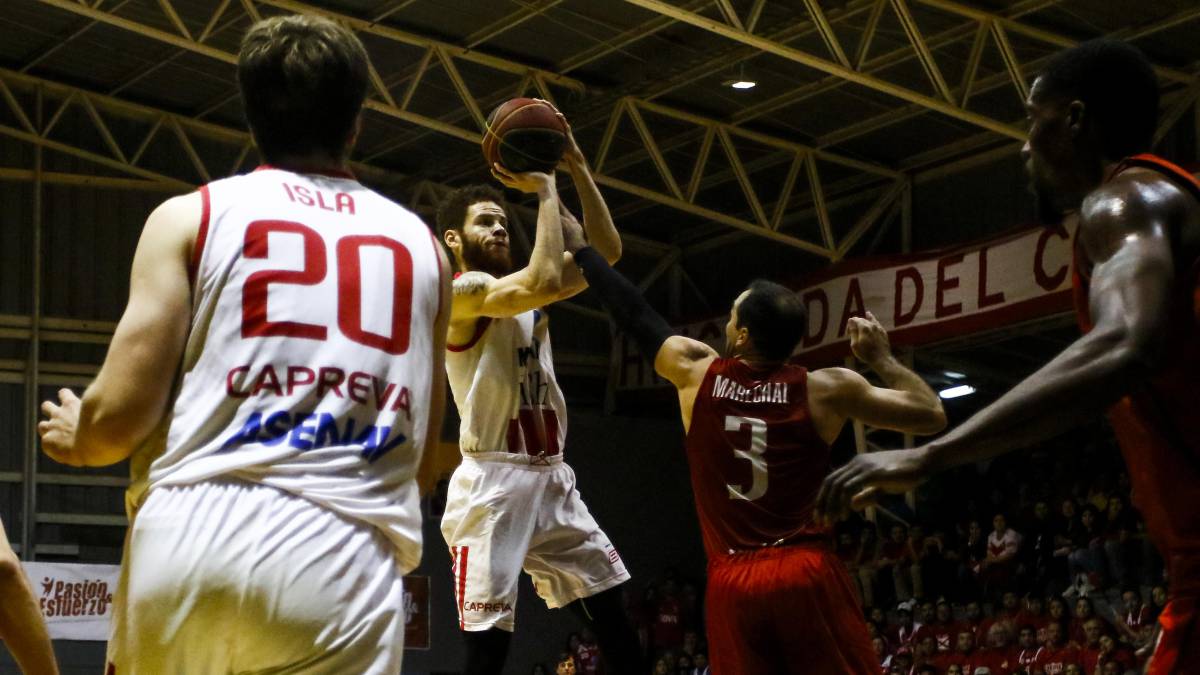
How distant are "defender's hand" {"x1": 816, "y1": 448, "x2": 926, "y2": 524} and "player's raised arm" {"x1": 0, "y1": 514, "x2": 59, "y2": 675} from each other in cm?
271

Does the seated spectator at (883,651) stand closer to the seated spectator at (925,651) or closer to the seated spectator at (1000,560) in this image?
the seated spectator at (925,651)

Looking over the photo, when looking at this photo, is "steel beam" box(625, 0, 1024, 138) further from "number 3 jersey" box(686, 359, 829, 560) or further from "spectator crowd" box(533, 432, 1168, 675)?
"number 3 jersey" box(686, 359, 829, 560)

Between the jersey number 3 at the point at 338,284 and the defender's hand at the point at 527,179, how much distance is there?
3.36 metres

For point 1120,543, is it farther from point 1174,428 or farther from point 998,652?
point 1174,428

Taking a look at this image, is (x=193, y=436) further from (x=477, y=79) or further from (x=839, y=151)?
(x=839, y=151)

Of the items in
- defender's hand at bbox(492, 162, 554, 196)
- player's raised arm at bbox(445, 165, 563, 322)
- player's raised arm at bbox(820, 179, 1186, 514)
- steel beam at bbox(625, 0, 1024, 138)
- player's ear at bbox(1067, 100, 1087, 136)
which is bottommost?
player's raised arm at bbox(820, 179, 1186, 514)

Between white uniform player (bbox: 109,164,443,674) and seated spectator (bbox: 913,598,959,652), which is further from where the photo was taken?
seated spectator (bbox: 913,598,959,652)

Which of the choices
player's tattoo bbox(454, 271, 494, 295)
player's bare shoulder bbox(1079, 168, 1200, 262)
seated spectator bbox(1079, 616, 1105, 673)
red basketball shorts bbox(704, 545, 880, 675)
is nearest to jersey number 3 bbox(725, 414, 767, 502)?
red basketball shorts bbox(704, 545, 880, 675)

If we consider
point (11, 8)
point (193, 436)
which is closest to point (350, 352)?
point (193, 436)

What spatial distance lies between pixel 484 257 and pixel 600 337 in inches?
742

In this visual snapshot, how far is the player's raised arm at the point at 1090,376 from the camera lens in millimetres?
2900

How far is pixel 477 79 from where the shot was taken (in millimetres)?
20672

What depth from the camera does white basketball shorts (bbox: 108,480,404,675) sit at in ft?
9.33

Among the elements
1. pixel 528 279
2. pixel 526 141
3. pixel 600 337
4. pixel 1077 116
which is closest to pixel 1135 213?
pixel 1077 116
